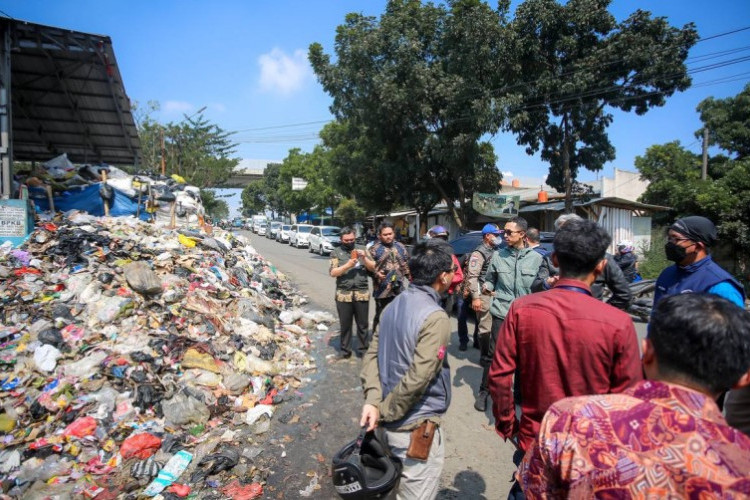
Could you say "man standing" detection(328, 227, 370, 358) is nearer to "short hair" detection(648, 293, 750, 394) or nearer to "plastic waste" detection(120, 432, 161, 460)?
"plastic waste" detection(120, 432, 161, 460)

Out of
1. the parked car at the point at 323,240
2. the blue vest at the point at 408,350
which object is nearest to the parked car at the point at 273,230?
the parked car at the point at 323,240

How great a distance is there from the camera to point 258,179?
61.9 meters

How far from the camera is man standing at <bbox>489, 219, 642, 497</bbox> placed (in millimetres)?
1703

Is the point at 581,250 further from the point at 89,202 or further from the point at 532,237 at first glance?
the point at 89,202

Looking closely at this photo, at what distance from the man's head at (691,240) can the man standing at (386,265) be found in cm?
Answer: 297

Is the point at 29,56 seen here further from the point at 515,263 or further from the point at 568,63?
the point at 568,63

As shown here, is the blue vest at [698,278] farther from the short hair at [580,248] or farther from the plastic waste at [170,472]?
the plastic waste at [170,472]

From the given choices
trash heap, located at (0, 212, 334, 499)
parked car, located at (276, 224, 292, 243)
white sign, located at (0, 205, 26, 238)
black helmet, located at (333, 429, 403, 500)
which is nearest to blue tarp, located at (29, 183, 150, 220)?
white sign, located at (0, 205, 26, 238)

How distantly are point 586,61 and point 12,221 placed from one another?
15933 mm

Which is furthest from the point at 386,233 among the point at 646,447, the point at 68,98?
the point at 68,98

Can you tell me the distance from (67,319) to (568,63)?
15.6 m

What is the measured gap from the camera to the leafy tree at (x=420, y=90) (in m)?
14.1

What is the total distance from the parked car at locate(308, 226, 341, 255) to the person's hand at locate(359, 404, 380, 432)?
1905cm

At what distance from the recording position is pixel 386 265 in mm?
5332
